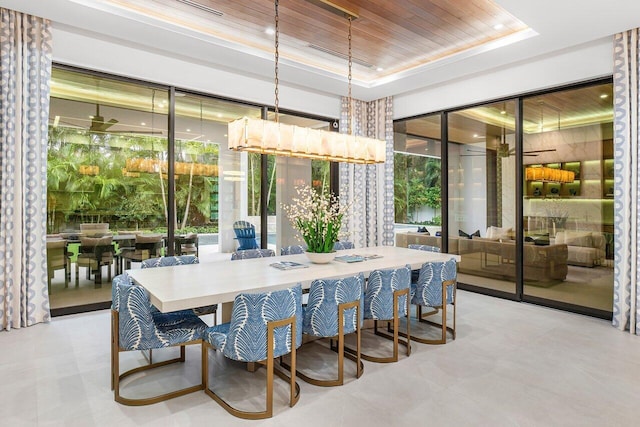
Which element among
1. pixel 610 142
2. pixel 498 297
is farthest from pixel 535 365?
pixel 610 142

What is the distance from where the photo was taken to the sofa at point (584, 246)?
4.77 metres

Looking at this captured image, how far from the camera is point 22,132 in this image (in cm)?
404

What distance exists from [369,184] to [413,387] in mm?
4680

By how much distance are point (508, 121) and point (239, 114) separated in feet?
13.1

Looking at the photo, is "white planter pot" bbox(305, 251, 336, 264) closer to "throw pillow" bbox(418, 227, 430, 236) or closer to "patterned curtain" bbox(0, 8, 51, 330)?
"patterned curtain" bbox(0, 8, 51, 330)

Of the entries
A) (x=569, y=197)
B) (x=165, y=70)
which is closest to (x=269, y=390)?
(x=165, y=70)

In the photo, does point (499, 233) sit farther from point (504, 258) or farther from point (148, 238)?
point (148, 238)

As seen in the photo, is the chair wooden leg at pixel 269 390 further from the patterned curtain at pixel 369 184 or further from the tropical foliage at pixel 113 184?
the patterned curtain at pixel 369 184

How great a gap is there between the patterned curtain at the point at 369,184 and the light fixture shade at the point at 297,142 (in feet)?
7.68

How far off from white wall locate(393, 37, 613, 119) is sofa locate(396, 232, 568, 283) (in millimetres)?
2110

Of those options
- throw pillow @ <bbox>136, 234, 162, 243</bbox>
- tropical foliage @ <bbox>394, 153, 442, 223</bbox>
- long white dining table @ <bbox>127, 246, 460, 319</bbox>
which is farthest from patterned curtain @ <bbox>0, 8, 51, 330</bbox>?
tropical foliage @ <bbox>394, 153, 442, 223</bbox>

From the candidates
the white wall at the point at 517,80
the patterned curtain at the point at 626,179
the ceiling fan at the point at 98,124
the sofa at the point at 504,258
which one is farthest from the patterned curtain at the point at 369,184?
the ceiling fan at the point at 98,124

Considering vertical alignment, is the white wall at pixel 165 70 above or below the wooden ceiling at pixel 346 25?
below

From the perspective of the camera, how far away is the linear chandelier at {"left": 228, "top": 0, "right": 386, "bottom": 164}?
3580 millimetres
